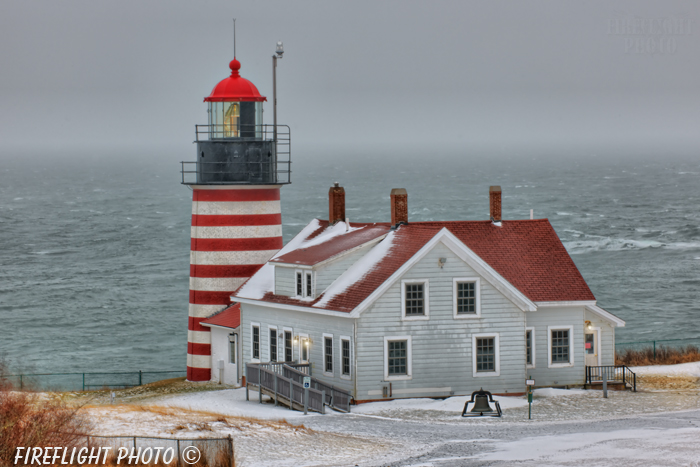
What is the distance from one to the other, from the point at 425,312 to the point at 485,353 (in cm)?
225

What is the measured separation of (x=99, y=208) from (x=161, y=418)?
116807mm

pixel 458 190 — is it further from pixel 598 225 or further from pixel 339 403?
pixel 339 403

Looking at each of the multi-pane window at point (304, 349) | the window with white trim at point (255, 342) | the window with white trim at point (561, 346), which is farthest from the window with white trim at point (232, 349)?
the window with white trim at point (561, 346)

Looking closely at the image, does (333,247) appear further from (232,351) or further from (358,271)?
(232,351)

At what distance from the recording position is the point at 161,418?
95.5 ft

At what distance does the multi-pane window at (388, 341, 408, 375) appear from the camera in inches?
1308

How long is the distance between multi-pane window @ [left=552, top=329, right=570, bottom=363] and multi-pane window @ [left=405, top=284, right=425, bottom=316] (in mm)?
4939

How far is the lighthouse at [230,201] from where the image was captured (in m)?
39.2

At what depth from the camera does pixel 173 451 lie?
78.9 ft

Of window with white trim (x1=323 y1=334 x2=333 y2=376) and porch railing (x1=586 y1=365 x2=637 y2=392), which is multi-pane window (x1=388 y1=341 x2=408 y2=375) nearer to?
window with white trim (x1=323 y1=334 x2=333 y2=376)

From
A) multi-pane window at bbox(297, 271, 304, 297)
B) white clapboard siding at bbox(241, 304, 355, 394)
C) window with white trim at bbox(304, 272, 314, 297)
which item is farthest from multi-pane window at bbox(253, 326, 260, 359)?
window with white trim at bbox(304, 272, 314, 297)

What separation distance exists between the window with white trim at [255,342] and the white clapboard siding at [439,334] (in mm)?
5016

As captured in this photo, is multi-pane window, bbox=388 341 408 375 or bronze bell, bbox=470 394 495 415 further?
multi-pane window, bbox=388 341 408 375

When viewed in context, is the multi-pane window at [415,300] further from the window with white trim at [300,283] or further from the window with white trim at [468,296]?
the window with white trim at [300,283]
